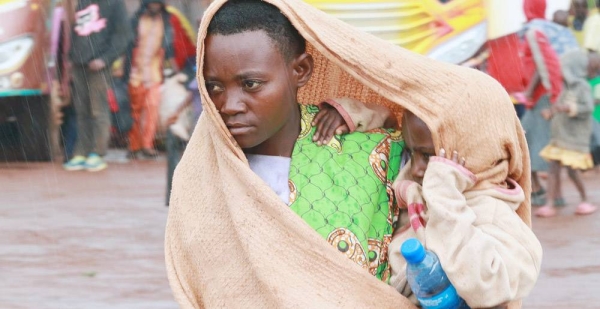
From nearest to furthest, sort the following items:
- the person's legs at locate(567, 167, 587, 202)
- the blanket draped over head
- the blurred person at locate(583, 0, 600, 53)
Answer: the blanket draped over head, the person's legs at locate(567, 167, 587, 202), the blurred person at locate(583, 0, 600, 53)

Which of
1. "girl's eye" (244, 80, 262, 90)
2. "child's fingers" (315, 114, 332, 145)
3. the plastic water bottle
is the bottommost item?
the plastic water bottle

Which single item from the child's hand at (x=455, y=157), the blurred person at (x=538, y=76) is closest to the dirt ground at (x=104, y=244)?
the blurred person at (x=538, y=76)

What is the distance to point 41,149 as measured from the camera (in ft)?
39.4

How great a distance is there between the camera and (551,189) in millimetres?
9688

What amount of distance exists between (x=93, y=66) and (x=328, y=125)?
8242mm

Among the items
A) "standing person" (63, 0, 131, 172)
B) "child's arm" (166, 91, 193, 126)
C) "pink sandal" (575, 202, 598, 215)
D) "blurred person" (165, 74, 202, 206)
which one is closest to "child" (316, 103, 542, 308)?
"blurred person" (165, 74, 202, 206)

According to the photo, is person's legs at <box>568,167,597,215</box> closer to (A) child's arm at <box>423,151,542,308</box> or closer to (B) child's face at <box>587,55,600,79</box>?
(B) child's face at <box>587,55,600,79</box>

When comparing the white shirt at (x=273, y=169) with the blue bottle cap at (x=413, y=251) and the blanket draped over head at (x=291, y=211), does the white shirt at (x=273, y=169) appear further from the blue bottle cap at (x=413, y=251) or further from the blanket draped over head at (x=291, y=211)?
the blue bottle cap at (x=413, y=251)

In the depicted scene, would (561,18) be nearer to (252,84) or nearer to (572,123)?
(572,123)

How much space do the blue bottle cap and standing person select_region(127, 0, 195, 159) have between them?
302 inches

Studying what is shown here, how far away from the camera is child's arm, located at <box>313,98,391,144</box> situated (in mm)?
3174

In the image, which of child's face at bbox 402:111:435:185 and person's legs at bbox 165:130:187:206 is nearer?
child's face at bbox 402:111:435:185

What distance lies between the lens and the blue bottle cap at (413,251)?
2717 millimetres

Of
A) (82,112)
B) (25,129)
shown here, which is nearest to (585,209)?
(82,112)
